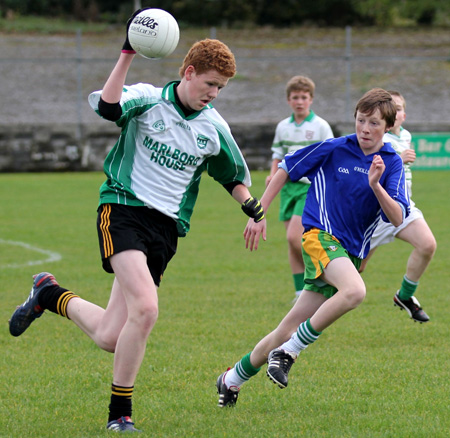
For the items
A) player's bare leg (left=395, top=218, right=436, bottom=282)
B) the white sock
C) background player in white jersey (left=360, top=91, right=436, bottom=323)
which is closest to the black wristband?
the white sock

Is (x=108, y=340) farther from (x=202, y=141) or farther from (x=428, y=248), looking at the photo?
(x=428, y=248)

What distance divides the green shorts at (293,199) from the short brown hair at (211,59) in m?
3.80

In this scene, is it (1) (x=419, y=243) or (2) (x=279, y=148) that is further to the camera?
(2) (x=279, y=148)

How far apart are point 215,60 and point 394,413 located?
2.25 m

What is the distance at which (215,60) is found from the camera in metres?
4.60

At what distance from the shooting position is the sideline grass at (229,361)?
4617mm

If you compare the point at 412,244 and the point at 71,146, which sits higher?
the point at 412,244

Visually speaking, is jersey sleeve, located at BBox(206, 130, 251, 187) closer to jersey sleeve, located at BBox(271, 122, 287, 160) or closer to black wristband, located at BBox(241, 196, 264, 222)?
black wristband, located at BBox(241, 196, 264, 222)

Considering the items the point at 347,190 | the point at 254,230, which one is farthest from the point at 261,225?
the point at 347,190

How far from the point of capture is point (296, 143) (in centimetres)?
897

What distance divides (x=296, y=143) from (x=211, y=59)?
14.6 ft

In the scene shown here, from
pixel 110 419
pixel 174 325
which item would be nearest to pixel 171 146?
pixel 110 419

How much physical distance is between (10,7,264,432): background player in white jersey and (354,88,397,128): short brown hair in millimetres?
865

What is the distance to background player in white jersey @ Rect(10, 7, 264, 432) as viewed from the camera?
14.5ft
